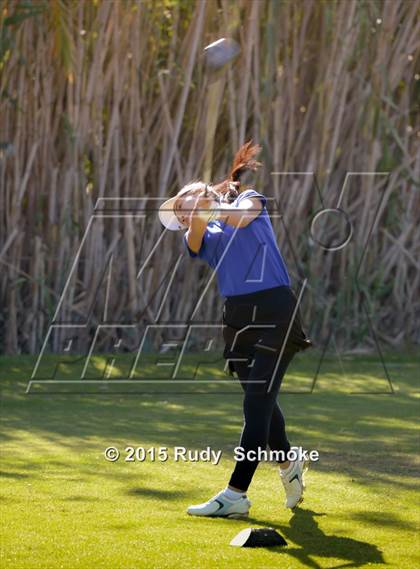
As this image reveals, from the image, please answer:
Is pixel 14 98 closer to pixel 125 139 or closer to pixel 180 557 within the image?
pixel 125 139

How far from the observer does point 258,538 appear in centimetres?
449

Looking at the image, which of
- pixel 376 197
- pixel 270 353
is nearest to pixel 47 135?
pixel 376 197

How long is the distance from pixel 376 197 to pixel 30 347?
3.18m

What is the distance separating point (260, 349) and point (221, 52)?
235 inches

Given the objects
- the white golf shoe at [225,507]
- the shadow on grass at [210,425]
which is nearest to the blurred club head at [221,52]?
the shadow on grass at [210,425]

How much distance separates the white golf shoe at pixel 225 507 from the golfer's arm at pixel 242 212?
1010 millimetres

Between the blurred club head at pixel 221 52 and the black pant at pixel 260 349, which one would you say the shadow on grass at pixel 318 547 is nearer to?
the black pant at pixel 260 349

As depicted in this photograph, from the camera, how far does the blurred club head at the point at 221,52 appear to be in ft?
34.6

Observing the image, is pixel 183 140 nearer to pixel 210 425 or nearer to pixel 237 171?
pixel 210 425

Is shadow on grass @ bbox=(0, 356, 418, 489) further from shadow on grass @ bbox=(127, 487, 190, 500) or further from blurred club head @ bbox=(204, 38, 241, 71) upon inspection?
blurred club head @ bbox=(204, 38, 241, 71)

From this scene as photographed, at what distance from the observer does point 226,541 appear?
460 centimetres

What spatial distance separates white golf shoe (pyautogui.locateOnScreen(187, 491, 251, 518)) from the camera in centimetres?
490

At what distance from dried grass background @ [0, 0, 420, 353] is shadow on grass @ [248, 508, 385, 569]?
609cm

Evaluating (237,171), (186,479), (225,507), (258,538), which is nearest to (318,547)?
(258,538)
